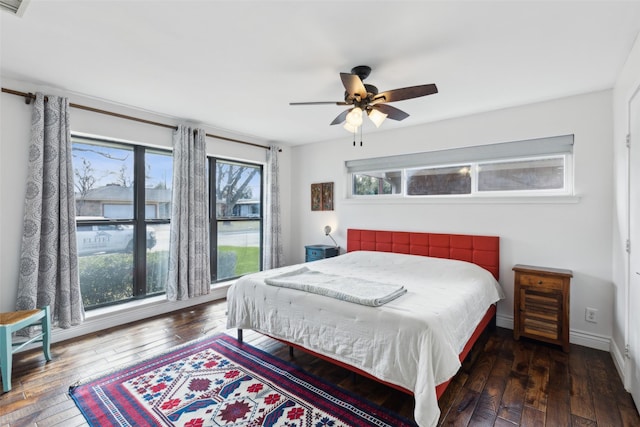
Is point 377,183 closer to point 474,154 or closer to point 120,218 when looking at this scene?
point 474,154

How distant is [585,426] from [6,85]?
16.9 ft

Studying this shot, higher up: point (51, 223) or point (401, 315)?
point (51, 223)

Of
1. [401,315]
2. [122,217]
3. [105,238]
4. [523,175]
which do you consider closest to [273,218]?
[122,217]

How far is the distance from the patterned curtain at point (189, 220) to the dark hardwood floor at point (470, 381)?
677mm

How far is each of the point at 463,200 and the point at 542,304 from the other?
133 cm

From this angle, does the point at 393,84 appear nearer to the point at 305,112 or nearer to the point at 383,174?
the point at 305,112

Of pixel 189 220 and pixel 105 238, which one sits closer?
pixel 105 238

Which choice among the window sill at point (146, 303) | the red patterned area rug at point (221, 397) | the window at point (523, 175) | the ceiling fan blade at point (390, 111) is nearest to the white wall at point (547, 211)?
the window at point (523, 175)

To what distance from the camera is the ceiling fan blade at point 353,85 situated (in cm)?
205

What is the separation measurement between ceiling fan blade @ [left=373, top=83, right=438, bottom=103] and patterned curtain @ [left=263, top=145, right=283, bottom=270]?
2.85m

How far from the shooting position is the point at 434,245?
375 centimetres

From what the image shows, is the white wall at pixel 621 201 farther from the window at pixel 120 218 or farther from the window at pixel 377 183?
the window at pixel 120 218

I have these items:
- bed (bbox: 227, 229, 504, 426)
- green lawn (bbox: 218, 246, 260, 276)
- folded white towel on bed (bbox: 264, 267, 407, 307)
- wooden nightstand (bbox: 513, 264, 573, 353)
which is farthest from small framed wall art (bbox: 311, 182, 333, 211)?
wooden nightstand (bbox: 513, 264, 573, 353)

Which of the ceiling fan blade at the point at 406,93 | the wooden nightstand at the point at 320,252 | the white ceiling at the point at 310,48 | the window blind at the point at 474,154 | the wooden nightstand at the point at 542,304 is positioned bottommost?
the wooden nightstand at the point at 542,304
